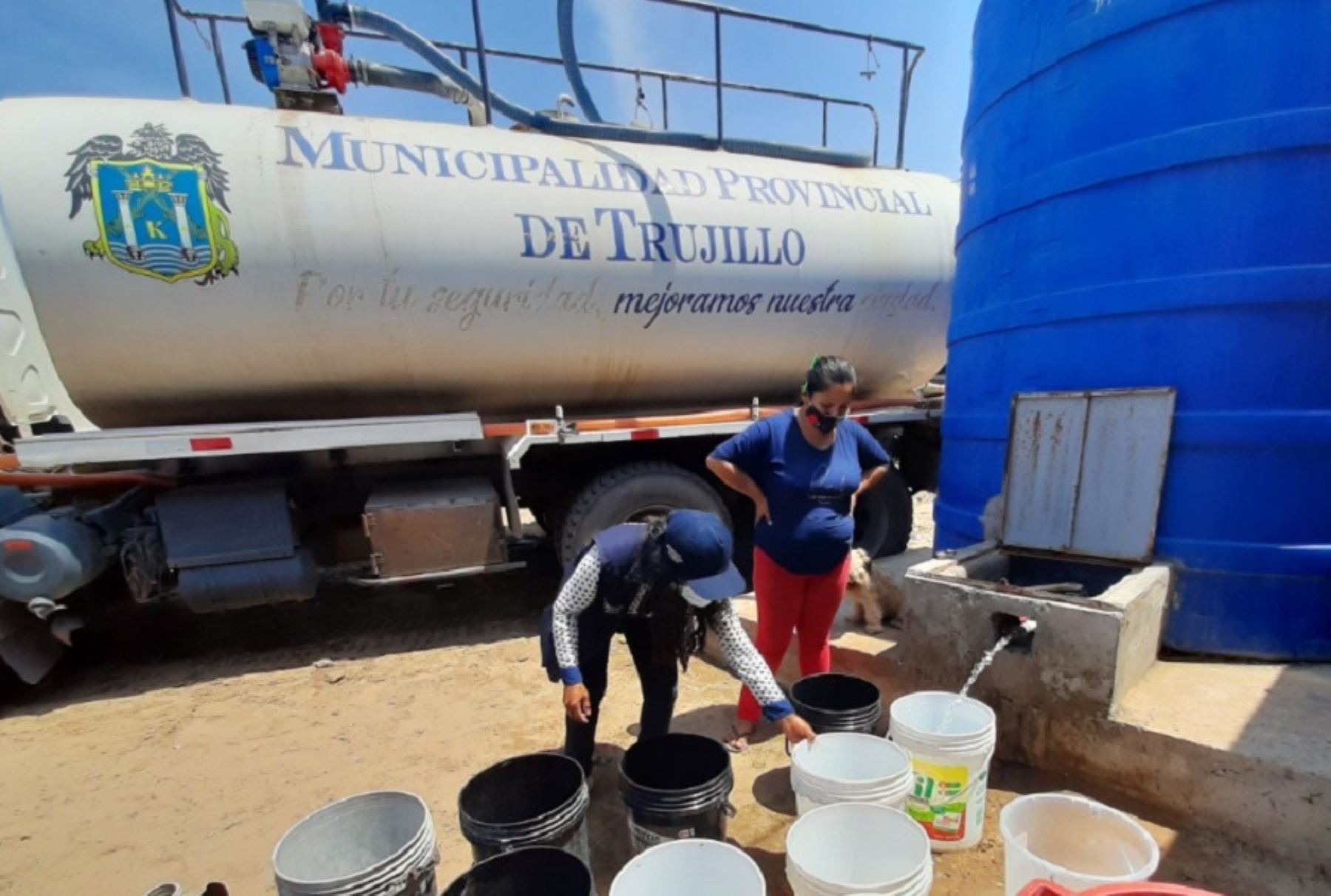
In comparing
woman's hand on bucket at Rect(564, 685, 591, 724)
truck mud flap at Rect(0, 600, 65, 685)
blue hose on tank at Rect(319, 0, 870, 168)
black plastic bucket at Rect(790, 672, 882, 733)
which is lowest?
truck mud flap at Rect(0, 600, 65, 685)

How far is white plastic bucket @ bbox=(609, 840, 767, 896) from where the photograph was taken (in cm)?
148

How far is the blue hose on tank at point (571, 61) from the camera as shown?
4.52 m

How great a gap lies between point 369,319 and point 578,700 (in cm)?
276

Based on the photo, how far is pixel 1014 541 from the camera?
2973 mm

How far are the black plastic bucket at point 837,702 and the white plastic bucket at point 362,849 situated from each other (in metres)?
1.34

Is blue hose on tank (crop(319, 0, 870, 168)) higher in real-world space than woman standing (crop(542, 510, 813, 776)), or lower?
higher

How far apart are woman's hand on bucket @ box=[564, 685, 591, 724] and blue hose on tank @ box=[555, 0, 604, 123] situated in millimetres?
4418

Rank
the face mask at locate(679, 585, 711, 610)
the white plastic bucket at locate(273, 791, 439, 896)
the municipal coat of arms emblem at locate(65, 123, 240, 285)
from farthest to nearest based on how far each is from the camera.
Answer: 1. the municipal coat of arms emblem at locate(65, 123, 240, 285)
2. the face mask at locate(679, 585, 711, 610)
3. the white plastic bucket at locate(273, 791, 439, 896)

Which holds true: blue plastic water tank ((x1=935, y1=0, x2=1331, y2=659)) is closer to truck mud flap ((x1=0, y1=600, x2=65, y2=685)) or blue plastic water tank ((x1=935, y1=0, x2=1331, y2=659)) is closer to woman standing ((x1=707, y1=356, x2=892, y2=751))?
woman standing ((x1=707, y1=356, x2=892, y2=751))

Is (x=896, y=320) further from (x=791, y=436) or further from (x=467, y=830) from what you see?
(x=467, y=830)

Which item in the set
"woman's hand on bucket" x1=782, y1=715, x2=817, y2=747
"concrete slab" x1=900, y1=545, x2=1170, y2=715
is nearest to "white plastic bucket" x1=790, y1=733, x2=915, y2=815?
"woman's hand on bucket" x1=782, y1=715, x2=817, y2=747

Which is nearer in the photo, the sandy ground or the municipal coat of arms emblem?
the sandy ground

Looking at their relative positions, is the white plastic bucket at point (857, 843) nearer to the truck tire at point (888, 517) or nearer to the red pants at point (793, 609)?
the red pants at point (793, 609)

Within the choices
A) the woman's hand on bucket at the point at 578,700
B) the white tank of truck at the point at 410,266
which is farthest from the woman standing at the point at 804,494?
the white tank of truck at the point at 410,266
